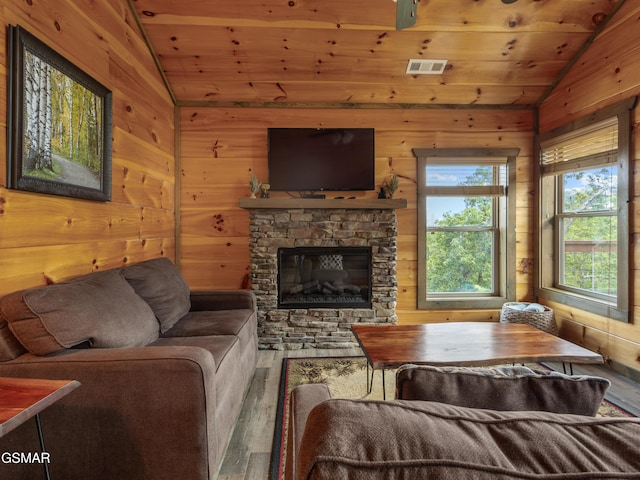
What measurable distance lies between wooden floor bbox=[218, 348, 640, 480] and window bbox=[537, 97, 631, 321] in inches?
24.6

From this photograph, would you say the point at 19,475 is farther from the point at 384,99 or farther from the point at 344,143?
the point at 384,99

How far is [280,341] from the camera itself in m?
3.41

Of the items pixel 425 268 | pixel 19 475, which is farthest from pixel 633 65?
pixel 19 475

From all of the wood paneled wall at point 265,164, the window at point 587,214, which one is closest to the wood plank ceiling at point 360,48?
the wood paneled wall at point 265,164

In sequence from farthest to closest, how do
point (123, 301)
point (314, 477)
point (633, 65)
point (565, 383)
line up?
point (633, 65) → point (123, 301) → point (565, 383) → point (314, 477)

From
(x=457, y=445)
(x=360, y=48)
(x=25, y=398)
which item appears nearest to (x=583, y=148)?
(x=360, y=48)

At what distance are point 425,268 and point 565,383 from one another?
3196mm

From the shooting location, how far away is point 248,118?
3707 millimetres

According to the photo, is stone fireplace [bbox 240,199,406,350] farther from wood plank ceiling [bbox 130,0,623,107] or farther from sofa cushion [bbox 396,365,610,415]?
sofa cushion [bbox 396,365,610,415]

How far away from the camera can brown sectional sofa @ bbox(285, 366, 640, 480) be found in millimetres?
433

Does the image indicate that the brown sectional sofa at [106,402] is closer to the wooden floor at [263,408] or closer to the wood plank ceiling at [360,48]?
the wooden floor at [263,408]

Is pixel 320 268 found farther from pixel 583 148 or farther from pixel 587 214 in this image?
pixel 583 148

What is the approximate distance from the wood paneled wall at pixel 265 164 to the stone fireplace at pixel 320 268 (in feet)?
1.16

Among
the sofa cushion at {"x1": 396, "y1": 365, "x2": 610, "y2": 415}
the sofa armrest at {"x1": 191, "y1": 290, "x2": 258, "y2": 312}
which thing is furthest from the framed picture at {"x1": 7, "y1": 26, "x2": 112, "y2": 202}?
the sofa cushion at {"x1": 396, "y1": 365, "x2": 610, "y2": 415}
